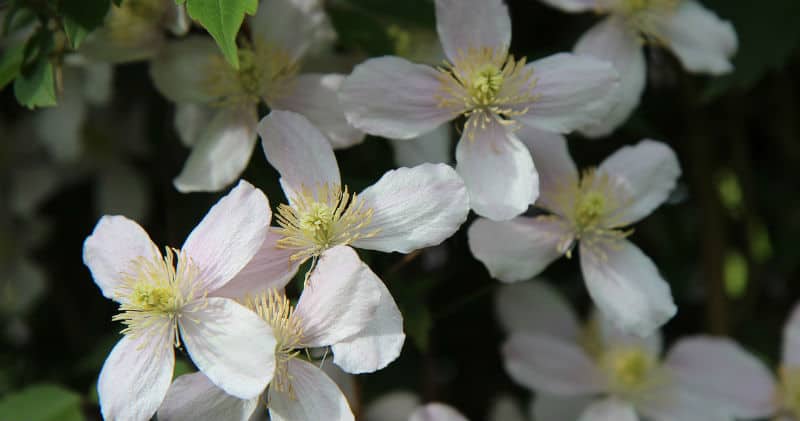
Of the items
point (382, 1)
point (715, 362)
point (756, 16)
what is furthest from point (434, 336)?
point (756, 16)

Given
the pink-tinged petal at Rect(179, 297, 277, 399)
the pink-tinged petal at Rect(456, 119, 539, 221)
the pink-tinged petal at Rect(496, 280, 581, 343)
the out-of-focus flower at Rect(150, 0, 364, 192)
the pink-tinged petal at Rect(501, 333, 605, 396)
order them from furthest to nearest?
1. the pink-tinged petal at Rect(496, 280, 581, 343)
2. the pink-tinged petal at Rect(501, 333, 605, 396)
3. the out-of-focus flower at Rect(150, 0, 364, 192)
4. the pink-tinged petal at Rect(456, 119, 539, 221)
5. the pink-tinged petal at Rect(179, 297, 277, 399)

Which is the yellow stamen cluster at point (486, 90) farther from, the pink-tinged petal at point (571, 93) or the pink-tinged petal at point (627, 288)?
the pink-tinged petal at point (627, 288)

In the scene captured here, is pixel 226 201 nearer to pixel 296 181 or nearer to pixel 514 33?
pixel 296 181

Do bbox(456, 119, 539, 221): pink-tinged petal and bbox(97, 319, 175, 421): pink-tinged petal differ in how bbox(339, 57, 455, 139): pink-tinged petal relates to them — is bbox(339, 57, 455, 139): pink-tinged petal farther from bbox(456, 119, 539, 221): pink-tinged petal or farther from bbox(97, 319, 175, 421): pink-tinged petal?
bbox(97, 319, 175, 421): pink-tinged petal

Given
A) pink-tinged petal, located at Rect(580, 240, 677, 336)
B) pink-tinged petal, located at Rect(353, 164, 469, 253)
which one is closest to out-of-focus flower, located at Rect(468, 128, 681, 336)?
pink-tinged petal, located at Rect(580, 240, 677, 336)

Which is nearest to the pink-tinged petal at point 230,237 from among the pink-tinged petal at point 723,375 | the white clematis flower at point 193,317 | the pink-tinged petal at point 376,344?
the white clematis flower at point 193,317
